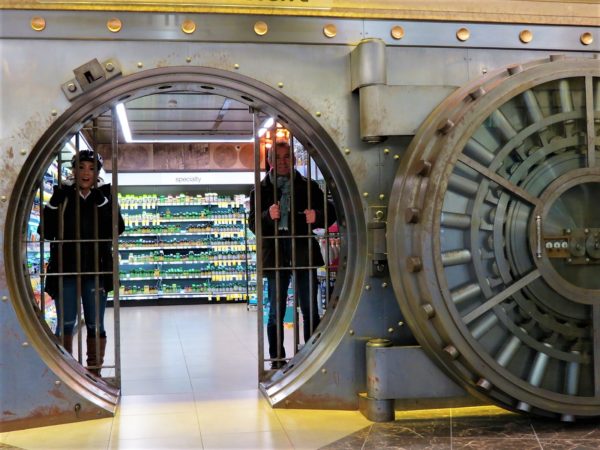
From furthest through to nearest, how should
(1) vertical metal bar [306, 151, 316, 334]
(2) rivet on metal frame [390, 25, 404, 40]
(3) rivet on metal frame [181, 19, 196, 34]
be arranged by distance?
(1) vertical metal bar [306, 151, 316, 334]
(2) rivet on metal frame [390, 25, 404, 40]
(3) rivet on metal frame [181, 19, 196, 34]

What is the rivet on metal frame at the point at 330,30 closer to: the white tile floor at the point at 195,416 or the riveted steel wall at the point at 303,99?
the riveted steel wall at the point at 303,99

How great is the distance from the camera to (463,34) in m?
3.63

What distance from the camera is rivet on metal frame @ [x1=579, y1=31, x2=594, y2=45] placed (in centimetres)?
371

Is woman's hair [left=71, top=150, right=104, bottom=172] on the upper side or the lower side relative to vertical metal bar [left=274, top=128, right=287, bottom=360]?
upper

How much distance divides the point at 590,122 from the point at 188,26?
6.54 ft

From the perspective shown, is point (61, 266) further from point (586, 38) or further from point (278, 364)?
point (586, 38)

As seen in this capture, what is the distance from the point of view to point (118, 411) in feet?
12.0

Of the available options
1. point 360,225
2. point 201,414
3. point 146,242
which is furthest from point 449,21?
point 146,242

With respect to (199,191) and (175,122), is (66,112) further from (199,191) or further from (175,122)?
(199,191)

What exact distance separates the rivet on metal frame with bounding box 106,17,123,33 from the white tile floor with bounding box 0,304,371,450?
195 centimetres

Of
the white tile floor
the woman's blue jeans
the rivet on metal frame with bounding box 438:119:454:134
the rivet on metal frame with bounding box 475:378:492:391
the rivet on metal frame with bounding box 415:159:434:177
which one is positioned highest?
the rivet on metal frame with bounding box 438:119:454:134

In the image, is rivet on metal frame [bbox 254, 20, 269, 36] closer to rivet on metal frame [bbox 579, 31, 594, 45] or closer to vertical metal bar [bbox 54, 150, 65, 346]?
vertical metal bar [bbox 54, 150, 65, 346]

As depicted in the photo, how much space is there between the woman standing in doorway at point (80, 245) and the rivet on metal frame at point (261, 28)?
1465 millimetres

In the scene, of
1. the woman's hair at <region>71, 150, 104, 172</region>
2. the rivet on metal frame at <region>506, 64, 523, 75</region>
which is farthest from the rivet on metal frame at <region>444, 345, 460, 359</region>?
the woman's hair at <region>71, 150, 104, 172</region>
